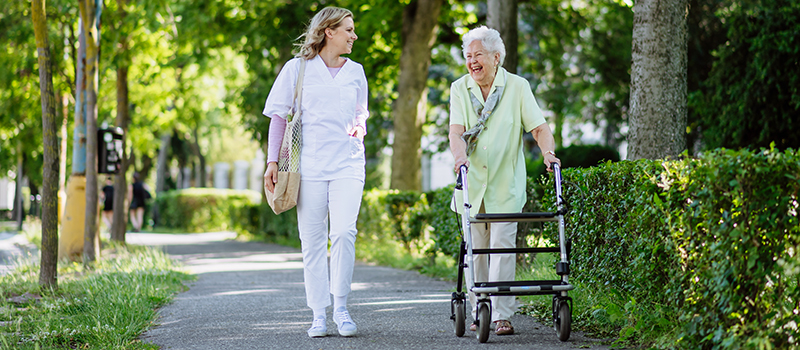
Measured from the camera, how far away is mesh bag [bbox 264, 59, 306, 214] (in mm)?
4684

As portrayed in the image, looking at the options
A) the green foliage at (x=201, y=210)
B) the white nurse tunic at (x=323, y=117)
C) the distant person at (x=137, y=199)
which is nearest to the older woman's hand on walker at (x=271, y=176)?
the white nurse tunic at (x=323, y=117)

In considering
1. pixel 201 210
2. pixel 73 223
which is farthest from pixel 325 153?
pixel 201 210

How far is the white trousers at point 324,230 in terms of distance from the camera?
15.5ft

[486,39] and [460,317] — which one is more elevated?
[486,39]

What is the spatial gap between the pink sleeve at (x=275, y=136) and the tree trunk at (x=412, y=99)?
369 inches

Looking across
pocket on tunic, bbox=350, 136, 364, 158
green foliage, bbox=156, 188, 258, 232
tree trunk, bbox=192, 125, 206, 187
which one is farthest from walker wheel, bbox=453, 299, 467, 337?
tree trunk, bbox=192, 125, 206, 187

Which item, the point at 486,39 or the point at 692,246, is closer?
the point at 692,246

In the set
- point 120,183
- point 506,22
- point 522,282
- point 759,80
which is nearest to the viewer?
point 522,282

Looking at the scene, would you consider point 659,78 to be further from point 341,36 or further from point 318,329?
point 318,329

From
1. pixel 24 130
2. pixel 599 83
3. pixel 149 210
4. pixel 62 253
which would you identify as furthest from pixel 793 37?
pixel 149 210

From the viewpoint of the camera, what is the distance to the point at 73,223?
35.7ft

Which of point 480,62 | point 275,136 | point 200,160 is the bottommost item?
point 275,136

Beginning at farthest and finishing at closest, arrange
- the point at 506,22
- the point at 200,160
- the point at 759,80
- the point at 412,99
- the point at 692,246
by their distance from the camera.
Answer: the point at 200,160 → the point at 412,99 → the point at 759,80 → the point at 506,22 → the point at 692,246

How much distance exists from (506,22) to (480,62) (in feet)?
18.3
